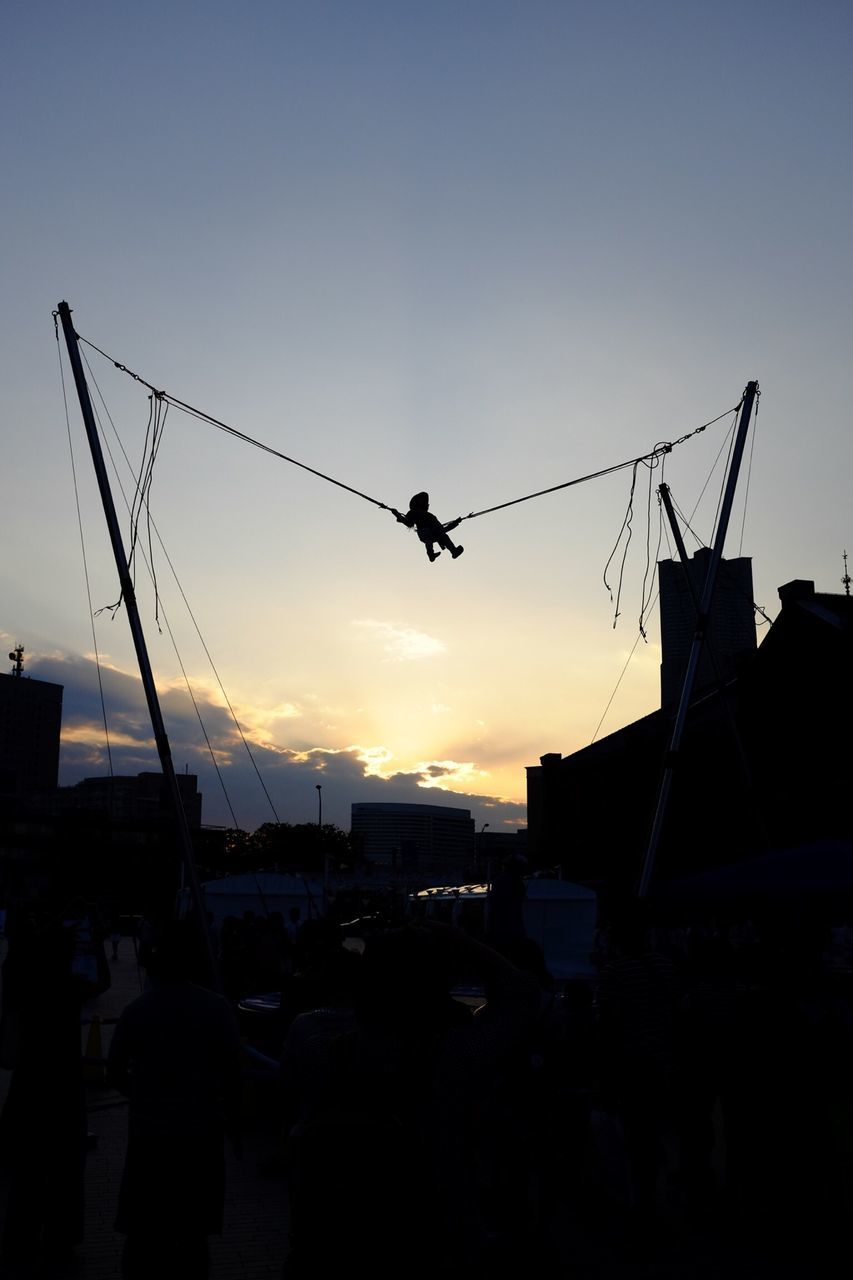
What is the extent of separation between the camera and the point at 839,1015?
A: 797 centimetres

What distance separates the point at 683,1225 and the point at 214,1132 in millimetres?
4379

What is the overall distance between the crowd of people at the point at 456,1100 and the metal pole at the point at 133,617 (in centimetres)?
231

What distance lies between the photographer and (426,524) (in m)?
14.3

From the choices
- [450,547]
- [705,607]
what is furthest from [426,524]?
[705,607]

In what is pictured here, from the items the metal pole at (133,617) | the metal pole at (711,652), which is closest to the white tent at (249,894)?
the metal pole at (711,652)

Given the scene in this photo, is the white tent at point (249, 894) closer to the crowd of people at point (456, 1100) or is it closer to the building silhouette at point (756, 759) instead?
the building silhouette at point (756, 759)

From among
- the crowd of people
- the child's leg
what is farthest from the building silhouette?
the crowd of people

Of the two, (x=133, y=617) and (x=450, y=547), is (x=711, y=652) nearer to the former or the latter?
(x=450, y=547)

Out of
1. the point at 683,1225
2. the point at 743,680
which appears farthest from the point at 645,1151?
the point at 743,680

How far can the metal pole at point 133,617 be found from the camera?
12831 mm

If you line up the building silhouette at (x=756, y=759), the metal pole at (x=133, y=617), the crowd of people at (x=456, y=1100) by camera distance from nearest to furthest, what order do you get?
the crowd of people at (x=456, y=1100), the metal pole at (x=133, y=617), the building silhouette at (x=756, y=759)

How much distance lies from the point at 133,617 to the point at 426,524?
388 centimetres

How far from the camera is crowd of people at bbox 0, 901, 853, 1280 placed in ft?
10.7

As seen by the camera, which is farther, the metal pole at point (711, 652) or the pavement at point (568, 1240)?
the metal pole at point (711, 652)
